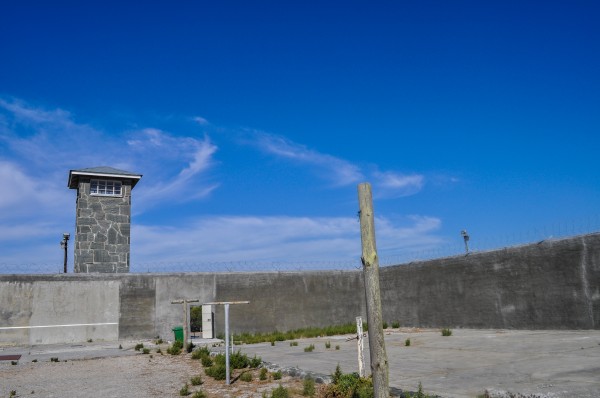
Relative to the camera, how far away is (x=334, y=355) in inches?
486

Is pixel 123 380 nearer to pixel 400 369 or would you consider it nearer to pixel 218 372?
pixel 218 372

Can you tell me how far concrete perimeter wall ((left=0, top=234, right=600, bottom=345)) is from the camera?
567 inches

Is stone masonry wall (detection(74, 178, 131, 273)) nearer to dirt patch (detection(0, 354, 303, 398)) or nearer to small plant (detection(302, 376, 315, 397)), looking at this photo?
dirt patch (detection(0, 354, 303, 398))

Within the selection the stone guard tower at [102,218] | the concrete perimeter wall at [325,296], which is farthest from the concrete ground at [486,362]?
the stone guard tower at [102,218]

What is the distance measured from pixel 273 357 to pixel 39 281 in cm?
1169

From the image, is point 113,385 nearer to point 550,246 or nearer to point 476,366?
point 476,366

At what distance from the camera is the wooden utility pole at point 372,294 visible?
→ 5.32 meters

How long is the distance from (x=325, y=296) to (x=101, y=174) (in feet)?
40.1

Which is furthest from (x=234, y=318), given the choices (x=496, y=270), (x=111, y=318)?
(x=496, y=270)

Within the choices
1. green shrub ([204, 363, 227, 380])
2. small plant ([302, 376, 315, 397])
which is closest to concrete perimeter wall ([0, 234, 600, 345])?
small plant ([302, 376, 315, 397])

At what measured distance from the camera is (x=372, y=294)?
17.8 feet

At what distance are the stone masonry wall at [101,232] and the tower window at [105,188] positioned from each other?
0.23m

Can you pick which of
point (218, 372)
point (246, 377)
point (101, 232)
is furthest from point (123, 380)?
point (101, 232)

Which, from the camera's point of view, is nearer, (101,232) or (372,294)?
(372,294)
